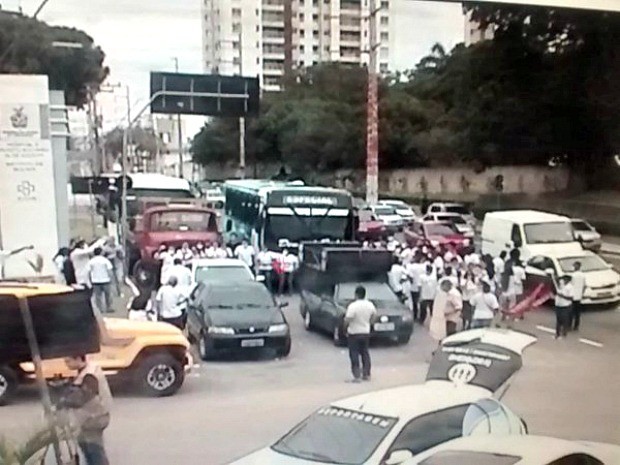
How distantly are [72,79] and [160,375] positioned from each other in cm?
65

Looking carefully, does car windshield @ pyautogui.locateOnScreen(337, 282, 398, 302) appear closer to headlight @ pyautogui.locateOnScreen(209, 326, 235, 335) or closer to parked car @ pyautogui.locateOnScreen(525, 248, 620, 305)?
headlight @ pyautogui.locateOnScreen(209, 326, 235, 335)

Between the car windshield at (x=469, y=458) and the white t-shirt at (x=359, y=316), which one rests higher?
the white t-shirt at (x=359, y=316)

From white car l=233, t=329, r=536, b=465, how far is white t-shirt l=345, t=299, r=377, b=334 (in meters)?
0.15

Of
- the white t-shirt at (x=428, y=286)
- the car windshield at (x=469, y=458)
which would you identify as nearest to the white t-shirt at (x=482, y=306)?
the white t-shirt at (x=428, y=286)

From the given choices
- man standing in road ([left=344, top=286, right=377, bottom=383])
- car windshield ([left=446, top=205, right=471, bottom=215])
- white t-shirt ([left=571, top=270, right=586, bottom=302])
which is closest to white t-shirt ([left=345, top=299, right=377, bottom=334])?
man standing in road ([left=344, top=286, right=377, bottom=383])

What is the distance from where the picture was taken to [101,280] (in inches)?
79.0

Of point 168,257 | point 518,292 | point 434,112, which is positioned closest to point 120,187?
point 168,257

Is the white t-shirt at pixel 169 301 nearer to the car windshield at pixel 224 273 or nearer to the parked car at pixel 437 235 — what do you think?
the car windshield at pixel 224 273

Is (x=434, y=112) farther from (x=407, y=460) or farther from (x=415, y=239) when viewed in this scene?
(x=407, y=460)

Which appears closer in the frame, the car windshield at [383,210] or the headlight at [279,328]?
the headlight at [279,328]

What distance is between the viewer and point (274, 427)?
6.90 feet

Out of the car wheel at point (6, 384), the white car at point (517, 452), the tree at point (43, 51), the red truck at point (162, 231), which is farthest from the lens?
the white car at point (517, 452)

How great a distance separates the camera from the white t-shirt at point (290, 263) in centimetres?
215

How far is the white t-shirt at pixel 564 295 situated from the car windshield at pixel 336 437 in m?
0.60
